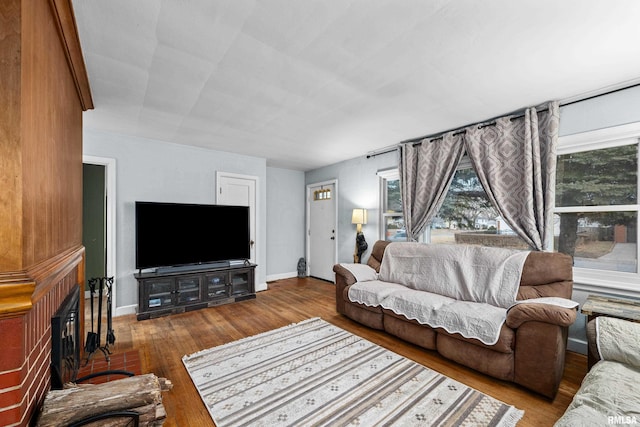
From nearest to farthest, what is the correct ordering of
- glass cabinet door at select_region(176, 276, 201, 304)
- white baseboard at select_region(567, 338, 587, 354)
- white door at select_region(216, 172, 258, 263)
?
white baseboard at select_region(567, 338, 587, 354)
glass cabinet door at select_region(176, 276, 201, 304)
white door at select_region(216, 172, 258, 263)

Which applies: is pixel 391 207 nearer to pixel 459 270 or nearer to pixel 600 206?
pixel 459 270

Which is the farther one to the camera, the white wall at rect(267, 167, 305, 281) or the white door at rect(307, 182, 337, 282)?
the white wall at rect(267, 167, 305, 281)

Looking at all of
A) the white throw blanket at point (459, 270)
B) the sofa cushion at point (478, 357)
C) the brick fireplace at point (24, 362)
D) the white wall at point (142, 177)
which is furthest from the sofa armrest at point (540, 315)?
the white wall at point (142, 177)

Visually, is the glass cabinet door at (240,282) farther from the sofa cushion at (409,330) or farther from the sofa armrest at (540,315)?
the sofa armrest at (540,315)

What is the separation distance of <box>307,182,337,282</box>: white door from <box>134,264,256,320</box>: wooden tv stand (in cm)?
170

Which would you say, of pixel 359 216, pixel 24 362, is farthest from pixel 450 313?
pixel 24 362

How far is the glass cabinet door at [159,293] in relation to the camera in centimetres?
347

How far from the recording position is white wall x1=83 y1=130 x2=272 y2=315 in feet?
11.8

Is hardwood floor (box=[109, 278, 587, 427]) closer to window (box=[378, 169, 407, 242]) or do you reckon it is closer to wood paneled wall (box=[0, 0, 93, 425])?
wood paneled wall (box=[0, 0, 93, 425])

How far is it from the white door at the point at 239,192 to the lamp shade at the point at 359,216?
1.75 meters

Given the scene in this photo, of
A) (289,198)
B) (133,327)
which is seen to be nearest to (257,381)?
(133,327)

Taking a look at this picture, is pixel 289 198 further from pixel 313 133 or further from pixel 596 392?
pixel 596 392

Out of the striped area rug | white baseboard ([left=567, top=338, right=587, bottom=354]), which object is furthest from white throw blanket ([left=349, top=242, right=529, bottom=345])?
white baseboard ([left=567, top=338, right=587, bottom=354])

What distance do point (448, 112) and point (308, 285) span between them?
12.0ft
